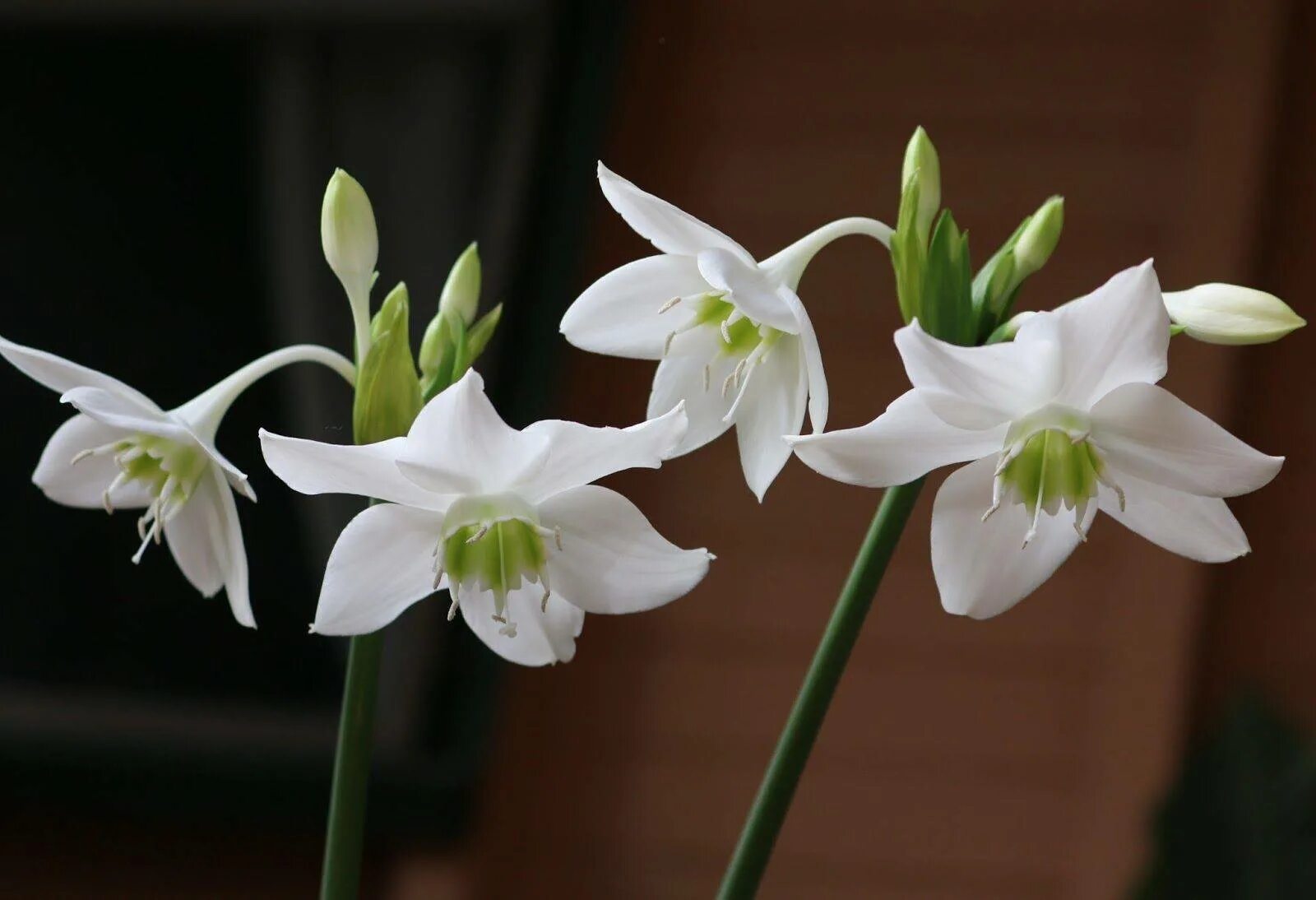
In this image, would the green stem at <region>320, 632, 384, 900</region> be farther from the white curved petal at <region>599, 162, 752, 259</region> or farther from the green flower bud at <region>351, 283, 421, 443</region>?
the white curved petal at <region>599, 162, 752, 259</region>

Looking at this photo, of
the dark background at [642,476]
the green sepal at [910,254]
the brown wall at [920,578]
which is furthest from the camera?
the brown wall at [920,578]

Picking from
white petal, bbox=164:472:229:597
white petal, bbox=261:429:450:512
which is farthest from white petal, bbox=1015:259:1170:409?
white petal, bbox=164:472:229:597

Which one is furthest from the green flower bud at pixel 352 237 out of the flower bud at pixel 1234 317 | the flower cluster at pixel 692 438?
the flower bud at pixel 1234 317

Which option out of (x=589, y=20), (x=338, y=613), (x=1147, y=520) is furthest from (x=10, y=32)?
(x=1147, y=520)

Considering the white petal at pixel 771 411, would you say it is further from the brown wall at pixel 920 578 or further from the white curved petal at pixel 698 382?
the brown wall at pixel 920 578

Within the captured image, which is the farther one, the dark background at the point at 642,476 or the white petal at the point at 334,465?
the dark background at the point at 642,476

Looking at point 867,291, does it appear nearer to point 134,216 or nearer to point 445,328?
point 134,216

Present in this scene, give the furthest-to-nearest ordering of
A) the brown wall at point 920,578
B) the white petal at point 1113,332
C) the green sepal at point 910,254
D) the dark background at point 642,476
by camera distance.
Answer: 1. the brown wall at point 920,578
2. the dark background at point 642,476
3. the green sepal at point 910,254
4. the white petal at point 1113,332

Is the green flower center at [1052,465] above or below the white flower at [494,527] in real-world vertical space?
above
